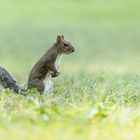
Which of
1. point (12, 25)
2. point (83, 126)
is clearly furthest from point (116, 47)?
point (83, 126)

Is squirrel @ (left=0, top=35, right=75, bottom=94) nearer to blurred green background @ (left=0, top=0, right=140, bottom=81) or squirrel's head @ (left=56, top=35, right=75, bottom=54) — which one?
squirrel's head @ (left=56, top=35, right=75, bottom=54)

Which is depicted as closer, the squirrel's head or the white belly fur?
the white belly fur

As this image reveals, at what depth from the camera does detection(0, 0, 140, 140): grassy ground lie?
277 inches

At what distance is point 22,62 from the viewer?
57.9 ft

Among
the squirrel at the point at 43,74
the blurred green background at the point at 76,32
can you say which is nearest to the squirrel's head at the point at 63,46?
the squirrel at the point at 43,74

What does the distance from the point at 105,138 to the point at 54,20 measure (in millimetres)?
20286

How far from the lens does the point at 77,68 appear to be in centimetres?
1639

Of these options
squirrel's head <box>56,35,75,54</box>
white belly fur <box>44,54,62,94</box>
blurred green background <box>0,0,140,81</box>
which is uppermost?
blurred green background <box>0,0,140,81</box>

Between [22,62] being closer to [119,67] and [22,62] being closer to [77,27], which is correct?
[119,67]

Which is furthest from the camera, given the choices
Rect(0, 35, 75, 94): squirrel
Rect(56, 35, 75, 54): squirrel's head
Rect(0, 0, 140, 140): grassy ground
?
Rect(56, 35, 75, 54): squirrel's head

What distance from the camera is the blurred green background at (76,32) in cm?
1736

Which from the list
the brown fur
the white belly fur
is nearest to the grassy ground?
the white belly fur

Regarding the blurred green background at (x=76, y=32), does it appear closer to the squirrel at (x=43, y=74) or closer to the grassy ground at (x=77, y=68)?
the grassy ground at (x=77, y=68)

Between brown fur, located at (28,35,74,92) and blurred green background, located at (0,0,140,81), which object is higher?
blurred green background, located at (0,0,140,81)
